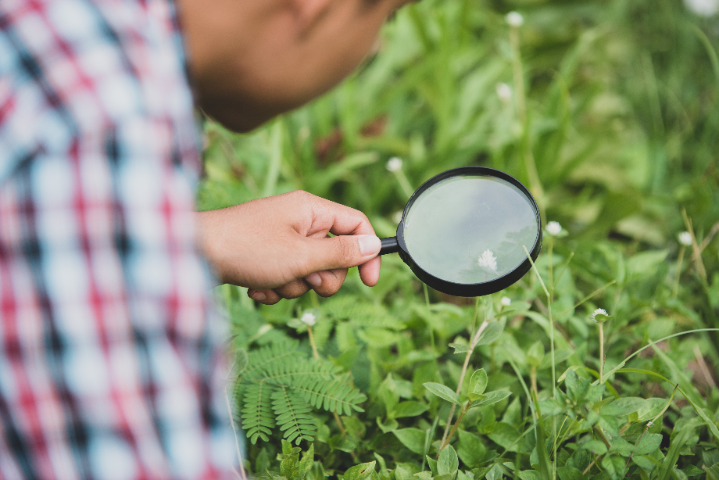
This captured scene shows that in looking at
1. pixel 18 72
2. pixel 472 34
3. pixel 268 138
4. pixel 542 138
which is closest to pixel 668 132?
pixel 542 138

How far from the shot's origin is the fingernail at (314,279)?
1.31 metres

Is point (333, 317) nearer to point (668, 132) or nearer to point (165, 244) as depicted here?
point (165, 244)

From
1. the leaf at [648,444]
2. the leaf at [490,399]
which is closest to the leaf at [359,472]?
the leaf at [490,399]

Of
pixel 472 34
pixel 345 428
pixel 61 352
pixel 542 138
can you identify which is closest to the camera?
pixel 61 352

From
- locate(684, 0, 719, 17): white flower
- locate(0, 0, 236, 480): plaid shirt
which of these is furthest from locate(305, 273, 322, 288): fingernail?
locate(684, 0, 719, 17): white flower

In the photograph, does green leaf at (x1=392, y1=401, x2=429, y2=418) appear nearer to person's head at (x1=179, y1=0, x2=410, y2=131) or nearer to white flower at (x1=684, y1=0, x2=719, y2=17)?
person's head at (x1=179, y1=0, x2=410, y2=131)

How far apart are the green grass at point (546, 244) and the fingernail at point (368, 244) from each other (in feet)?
A: 1.07

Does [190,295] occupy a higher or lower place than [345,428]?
higher

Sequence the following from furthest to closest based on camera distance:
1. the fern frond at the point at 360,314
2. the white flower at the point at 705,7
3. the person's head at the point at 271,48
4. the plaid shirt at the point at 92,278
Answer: the white flower at the point at 705,7, the fern frond at the point at 360,314, the person's head at the point at 271,48, the plaid shirt at the point at 92,278

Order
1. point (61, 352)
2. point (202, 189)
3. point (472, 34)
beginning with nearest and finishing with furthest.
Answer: point (61, 352), point (202, 189), point (472, 34)

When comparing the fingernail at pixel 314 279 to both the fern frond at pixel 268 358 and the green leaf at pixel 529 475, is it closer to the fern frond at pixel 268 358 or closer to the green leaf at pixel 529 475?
the fern frond at pixel 268 358

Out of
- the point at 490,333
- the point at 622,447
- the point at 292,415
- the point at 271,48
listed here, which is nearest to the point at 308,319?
the point at 292,415

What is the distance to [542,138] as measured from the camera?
2.37 metres

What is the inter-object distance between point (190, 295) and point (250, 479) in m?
0.64
